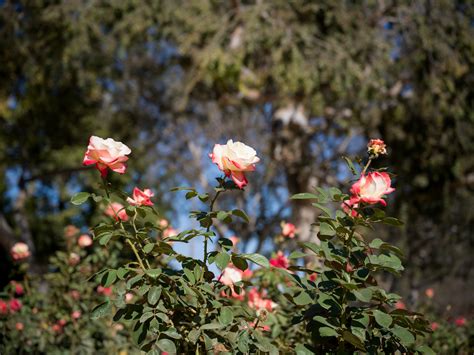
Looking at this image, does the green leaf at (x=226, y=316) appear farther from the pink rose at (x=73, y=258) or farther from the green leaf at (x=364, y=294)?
the pink rose at (x=73, y=258)

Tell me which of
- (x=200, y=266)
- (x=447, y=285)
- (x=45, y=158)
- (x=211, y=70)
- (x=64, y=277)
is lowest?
(x=447, y=285)

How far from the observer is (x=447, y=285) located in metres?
20.0

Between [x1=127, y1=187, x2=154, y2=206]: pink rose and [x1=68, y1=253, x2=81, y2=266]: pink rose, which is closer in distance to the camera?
[x1=127, y1=187, x2=154, y2=206]: pink rose

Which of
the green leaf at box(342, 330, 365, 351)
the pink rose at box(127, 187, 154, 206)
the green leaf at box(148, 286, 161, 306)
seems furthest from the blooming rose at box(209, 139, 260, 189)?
the green leaf at box(342, 330, 365, 351)

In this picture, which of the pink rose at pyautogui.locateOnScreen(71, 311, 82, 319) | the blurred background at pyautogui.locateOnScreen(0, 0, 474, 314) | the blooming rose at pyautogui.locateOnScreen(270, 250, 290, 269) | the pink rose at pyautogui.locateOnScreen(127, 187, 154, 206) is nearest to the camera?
the pink rose at pyautogui.locateOnScreen(127, 187, 154, 206)

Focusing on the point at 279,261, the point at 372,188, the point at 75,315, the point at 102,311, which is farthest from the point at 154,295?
the point at 75,315

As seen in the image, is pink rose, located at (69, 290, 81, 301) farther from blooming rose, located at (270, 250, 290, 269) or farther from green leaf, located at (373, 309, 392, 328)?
green leaf, located at (373, 309, 392, 328)

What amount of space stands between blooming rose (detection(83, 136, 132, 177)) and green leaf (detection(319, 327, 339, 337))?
708mm

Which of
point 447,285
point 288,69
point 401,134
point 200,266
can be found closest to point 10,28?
point 288,69

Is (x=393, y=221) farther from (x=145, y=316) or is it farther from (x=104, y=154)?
(x=104, y=154)

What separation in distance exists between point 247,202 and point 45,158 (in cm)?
598

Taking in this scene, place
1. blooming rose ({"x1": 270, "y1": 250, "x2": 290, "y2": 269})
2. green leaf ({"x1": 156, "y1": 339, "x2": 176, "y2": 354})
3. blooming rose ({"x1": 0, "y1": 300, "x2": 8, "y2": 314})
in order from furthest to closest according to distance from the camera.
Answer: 1. blooming rose ({"x1": 0, "y1": 300, "x2": 8, "y2": 314})
2. blooming rose ({"x1": 270, "y1": 250, "x2": 290, "y2": 269})
3. green leaf ({"x1": 156, "y1": 339, "x2": 176, "y2": 354})

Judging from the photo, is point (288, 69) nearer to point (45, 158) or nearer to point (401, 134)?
point (401, 134)

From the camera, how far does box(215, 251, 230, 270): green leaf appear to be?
1.36 m
